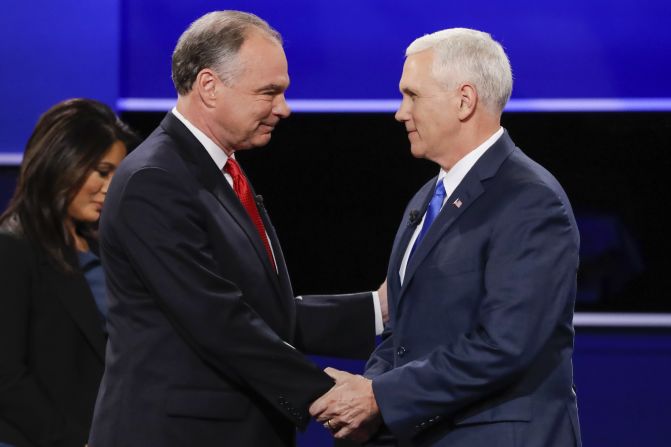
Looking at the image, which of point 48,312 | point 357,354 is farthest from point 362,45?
point 48,312

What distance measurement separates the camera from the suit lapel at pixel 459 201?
7.47 feet

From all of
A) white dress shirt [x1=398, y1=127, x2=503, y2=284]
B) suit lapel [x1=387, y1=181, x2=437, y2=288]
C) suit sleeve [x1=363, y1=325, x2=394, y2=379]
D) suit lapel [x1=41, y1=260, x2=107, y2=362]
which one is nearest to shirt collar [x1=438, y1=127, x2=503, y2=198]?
white dress shirt [x1=398, y1=127, x2=503, y2=284]

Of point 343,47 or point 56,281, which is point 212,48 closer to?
point 56,281

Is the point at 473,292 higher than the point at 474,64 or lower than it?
lower

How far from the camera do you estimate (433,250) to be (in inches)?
89.5

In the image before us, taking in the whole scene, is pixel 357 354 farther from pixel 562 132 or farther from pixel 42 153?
pixel 562 132

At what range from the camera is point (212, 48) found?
8.20 feet

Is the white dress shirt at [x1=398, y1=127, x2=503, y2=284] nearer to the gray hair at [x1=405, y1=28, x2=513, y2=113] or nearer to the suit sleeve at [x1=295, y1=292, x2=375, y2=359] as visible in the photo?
the gray hair at [x1=405, y1=28, x2=513, y2=113]

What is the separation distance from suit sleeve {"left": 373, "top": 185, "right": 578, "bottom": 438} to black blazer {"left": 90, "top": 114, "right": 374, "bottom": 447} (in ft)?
1.15

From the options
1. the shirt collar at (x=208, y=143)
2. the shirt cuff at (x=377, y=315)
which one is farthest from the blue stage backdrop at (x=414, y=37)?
the shirt collar at (x=208, y=143)

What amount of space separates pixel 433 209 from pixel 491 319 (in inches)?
14.0

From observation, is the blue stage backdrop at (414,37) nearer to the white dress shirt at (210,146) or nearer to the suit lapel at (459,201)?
the white dress shirt at (210,146)

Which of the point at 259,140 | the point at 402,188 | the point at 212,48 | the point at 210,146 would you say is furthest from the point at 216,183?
the point at 402,188

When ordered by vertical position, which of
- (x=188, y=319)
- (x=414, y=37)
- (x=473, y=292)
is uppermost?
(x=414, y=37)
